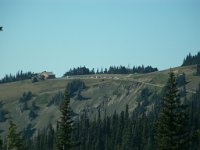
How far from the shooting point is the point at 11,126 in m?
91.3

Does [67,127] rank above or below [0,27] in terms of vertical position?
below

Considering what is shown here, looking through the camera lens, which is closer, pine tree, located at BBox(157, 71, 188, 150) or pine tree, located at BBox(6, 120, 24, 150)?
pine tree, located at BBox(157, 71, 188, 150)

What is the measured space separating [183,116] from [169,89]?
3738 millimetres

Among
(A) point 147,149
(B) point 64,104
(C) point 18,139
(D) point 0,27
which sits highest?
(D) point 0,27

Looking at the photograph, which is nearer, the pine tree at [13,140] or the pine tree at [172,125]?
the pine tree at [172,125]

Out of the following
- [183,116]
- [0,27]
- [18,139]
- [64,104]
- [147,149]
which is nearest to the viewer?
[0,27]

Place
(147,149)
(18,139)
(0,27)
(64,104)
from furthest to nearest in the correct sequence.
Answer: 1. (147,149)
2. (18,139)
3. (64,104)
4. (0,27)

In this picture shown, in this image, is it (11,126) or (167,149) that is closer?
(167,149)

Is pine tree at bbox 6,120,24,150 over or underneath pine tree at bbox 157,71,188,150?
underneath

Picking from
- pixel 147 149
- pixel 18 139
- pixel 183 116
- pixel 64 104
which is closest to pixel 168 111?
pixel 183 116

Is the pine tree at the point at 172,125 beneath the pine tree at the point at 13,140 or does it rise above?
above

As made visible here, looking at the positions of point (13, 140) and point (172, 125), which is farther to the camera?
point (13, 140)

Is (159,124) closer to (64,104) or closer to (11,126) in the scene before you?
(64,104)

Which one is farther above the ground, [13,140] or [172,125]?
[172,125]
